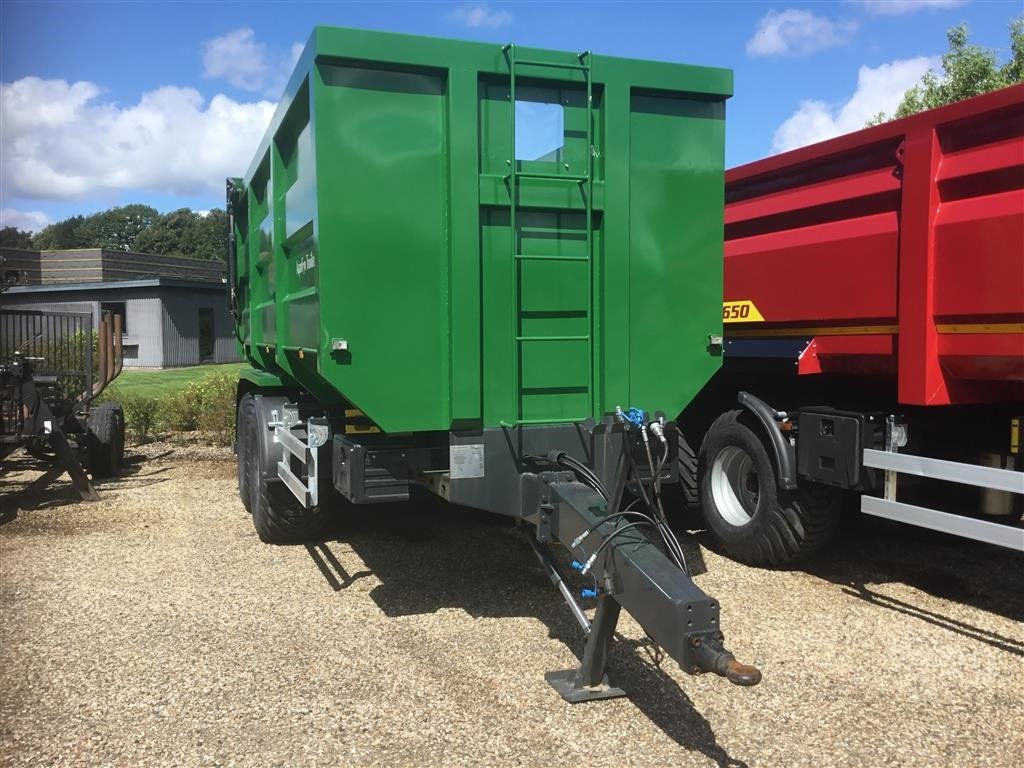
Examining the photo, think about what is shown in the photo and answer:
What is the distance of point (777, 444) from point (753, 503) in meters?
0.62

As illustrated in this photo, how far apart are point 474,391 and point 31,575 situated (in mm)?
3591

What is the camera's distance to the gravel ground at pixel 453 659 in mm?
3291

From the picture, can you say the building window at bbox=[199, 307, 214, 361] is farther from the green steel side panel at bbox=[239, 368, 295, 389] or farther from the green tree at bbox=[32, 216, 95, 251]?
the green tree at bbox=[32, 216, 95, 251]

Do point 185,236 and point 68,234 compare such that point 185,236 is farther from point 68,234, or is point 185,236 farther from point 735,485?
point 735,485

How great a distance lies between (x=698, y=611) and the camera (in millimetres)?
2881

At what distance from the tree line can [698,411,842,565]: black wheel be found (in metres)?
69.2

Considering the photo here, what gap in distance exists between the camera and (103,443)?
9312 millimetres

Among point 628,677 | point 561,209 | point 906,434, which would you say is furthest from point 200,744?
point 906,434

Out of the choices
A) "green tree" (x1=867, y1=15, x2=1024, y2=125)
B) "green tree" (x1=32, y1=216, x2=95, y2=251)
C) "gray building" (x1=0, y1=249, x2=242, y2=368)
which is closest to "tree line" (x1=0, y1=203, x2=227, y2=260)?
"green tree" (x1=32, y1=216, x2=95, y2=251)

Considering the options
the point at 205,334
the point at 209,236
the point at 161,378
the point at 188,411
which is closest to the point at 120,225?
the point at 209,236

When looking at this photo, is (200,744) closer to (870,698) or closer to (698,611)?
(698,611)

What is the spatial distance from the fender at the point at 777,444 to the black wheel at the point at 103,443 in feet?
22.8

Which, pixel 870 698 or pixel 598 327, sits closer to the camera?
pixel 870 698

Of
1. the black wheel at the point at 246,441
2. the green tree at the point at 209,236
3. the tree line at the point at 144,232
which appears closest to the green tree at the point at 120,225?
the tree line at the point at 144,232
